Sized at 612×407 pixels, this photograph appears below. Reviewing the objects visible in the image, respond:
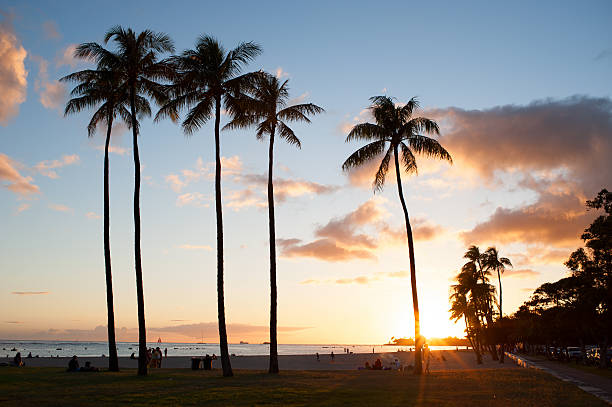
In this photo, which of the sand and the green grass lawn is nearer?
the green grass lawn

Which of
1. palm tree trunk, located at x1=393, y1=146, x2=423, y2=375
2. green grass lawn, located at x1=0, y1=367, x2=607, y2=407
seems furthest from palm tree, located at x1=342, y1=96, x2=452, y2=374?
green grass lawn, located at x1=0, y1=367, x2=607, y2=407

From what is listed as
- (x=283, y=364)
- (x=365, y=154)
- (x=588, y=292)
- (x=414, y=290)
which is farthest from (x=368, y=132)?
(x=283, y=364)

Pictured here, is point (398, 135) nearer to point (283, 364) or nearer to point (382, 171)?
point (382, 171)

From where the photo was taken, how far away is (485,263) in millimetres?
68375

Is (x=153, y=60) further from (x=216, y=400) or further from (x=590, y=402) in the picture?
(x=590, y=402)

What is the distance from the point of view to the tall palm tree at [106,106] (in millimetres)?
29422

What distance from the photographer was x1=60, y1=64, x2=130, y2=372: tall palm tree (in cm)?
2942

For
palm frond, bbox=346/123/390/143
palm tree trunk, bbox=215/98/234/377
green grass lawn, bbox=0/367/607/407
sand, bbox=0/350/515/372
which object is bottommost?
sand, bbox=0/350/515/372

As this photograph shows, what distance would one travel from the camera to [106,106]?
31.8 meters

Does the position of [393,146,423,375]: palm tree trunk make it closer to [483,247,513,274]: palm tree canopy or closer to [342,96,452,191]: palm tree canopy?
[342,96,452,191]: palm tree canopy

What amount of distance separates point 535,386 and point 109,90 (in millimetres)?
27855

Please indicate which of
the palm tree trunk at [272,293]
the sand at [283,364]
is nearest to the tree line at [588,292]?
the sand at [283,364]

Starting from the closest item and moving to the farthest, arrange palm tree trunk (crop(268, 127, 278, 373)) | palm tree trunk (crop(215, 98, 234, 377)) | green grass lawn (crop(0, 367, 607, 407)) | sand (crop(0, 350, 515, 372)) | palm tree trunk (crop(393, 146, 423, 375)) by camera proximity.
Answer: green grass lawn (crop(0, 367, 607, 407)) < palm tree trunk (crop(215, 98, 234, 377)) < palm tree trunk (crop(268, 127, 278, 373)) < palm tree trunk (crop(393, 146, 423, 375)) < sand (crop(0, 350, 515, 372))

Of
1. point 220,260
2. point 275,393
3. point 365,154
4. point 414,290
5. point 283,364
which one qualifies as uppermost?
point 365,154
